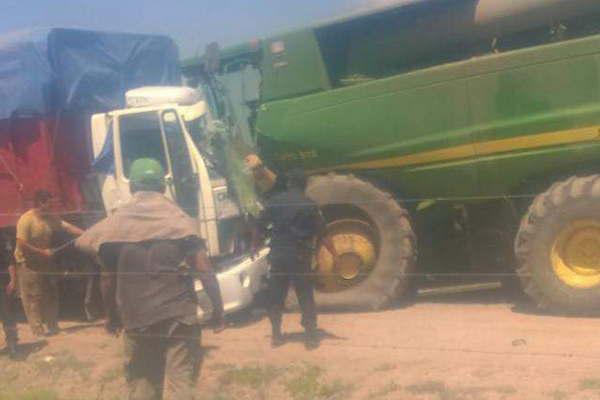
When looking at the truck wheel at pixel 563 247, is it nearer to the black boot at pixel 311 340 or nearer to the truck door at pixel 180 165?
the black boot at pixel 311 340

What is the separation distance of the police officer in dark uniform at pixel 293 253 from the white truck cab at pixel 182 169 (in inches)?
29.2

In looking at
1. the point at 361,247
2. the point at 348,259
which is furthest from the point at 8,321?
the point at 361,247

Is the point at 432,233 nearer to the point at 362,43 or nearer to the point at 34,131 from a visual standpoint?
the point at 362,43

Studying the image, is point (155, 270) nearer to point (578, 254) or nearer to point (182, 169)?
point (182, 169)

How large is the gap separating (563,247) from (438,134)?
1408 mm

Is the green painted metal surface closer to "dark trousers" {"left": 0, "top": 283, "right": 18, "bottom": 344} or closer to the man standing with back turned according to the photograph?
the man standing with back turned

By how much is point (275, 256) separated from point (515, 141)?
221 centimetres

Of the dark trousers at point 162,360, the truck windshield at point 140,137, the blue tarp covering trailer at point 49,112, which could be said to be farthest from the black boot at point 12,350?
the dark trousers at point 162,360

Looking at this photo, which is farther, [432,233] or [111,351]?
[432,233]

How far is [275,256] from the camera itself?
6980 millimetres

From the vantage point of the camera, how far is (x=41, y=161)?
8188mm

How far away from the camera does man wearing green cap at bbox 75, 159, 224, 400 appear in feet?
15.6

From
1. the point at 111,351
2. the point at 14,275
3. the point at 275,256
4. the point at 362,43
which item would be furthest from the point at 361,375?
the point at 14,275

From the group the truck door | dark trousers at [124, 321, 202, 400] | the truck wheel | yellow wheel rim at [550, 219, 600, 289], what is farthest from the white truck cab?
dark trousers at [124, 321, 202, 400]
